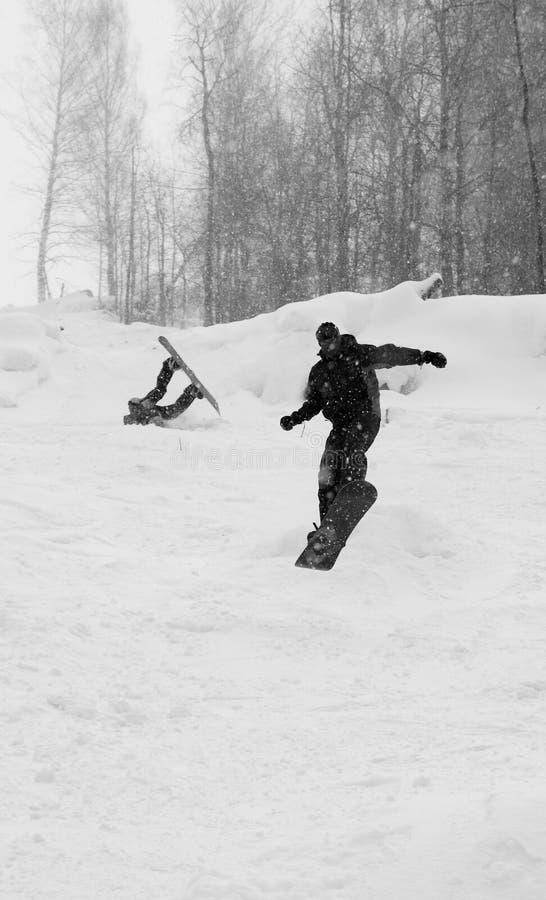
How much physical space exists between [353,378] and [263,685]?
2323 millimetres

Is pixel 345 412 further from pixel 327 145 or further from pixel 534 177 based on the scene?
pixel 327 145

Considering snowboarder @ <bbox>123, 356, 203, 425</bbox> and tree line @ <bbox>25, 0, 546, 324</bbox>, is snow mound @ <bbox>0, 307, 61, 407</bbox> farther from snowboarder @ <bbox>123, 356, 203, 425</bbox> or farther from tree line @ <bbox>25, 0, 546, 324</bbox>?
tree line @ <bbox>25, 0, 546, 324</bbox>

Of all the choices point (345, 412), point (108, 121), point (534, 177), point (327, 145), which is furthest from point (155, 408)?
point (108, 121)

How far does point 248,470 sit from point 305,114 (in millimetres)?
21103

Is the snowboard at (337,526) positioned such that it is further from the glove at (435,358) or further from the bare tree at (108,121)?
the bare tree at (108,121)

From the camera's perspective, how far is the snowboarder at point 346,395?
16.5ft

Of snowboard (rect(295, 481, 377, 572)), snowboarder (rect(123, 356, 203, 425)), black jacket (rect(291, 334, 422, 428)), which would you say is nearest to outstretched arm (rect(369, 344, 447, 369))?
black jacket (rect(291, 334, 422, 428))

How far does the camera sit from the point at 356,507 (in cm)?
→ 491

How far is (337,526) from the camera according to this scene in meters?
4.82

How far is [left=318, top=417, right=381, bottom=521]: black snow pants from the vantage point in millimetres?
5102

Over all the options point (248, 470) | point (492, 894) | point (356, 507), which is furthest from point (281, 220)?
point (492, 894)

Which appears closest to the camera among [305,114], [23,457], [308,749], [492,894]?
[492,894]

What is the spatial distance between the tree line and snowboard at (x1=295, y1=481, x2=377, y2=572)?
43.3 ft

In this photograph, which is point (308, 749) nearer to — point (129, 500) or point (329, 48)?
point (129, 500)
